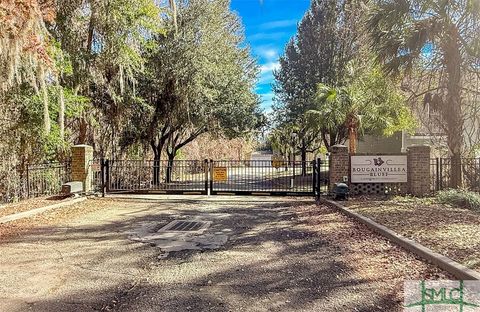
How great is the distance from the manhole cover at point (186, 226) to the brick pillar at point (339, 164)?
5.19 meters

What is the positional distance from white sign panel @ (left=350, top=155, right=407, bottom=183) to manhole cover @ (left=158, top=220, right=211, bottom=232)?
572 centimetres

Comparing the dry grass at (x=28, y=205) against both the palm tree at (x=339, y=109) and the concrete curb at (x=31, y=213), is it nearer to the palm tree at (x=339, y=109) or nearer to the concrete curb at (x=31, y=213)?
the concrete curb at (x=31, y=213)

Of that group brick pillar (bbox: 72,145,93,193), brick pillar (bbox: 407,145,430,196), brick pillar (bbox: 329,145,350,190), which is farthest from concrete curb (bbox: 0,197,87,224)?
brick pillar (bbox: 407,145,430,196)

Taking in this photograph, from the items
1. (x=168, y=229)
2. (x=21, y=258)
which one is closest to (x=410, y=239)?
(x=168, y=229)

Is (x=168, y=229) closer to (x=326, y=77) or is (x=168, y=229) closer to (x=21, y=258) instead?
(x=21, y=258)

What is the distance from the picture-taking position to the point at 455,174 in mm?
11898

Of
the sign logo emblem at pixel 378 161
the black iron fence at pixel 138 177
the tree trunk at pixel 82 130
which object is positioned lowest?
the black iron fence at pixel 138 177

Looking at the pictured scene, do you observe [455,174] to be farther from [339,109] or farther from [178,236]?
[178,236]

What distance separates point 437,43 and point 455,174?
13.4 ft

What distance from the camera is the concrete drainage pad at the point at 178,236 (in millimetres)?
6262

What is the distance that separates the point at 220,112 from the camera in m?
19.7

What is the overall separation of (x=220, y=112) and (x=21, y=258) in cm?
1482

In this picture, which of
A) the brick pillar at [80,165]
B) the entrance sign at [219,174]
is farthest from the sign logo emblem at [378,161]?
the brick pillar at [80,165]

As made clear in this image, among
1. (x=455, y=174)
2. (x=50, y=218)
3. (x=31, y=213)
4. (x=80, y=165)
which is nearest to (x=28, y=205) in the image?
(x=31, y=213)
